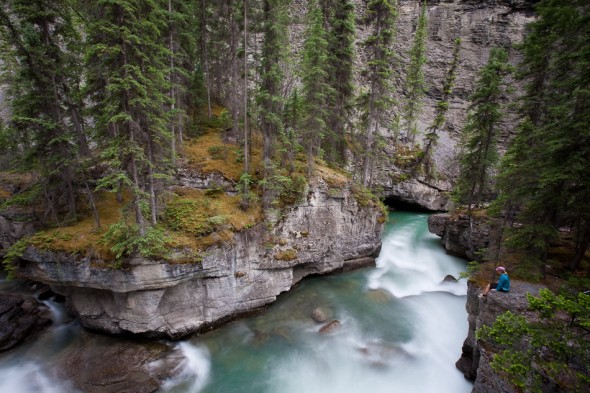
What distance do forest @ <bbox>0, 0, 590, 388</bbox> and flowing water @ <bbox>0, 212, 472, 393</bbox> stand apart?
456 cm

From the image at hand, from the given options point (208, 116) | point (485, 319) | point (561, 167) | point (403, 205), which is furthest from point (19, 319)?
point (403, 205)

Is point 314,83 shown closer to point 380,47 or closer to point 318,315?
point 380,47

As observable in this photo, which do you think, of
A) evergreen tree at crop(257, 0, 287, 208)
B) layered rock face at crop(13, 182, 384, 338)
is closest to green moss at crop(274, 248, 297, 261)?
layered rock face at crop(13, 182, 384, 338)

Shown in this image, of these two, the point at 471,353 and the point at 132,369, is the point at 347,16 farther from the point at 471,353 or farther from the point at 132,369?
the point at 132,369

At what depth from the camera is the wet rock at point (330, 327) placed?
12.5 m

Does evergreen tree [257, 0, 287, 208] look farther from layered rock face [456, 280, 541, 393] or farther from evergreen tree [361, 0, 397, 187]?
layered rock face [456, 280, 541, 393]

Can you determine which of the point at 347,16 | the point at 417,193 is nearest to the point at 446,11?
the point at 417,193

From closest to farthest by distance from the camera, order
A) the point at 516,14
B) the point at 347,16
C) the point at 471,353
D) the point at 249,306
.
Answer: the point at 471,353, the point at 249,306, the point at 347,16, the point at 516,14

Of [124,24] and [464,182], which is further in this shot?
[464,182]

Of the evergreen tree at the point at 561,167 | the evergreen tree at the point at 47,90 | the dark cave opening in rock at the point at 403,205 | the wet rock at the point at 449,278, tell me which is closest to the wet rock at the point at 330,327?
the wet rock at the point at 449,278

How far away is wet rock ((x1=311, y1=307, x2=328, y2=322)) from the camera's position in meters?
13.1

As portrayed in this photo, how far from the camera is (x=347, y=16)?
17766 millimetres

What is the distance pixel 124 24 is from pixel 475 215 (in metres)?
22.0

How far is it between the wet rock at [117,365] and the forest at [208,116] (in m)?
4.30
